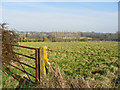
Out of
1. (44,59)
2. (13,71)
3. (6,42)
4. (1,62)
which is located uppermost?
(6,42)

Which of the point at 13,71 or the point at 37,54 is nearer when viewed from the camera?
the point at 37,54

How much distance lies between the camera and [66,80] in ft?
5.38

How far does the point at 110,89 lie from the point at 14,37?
557 centimetres

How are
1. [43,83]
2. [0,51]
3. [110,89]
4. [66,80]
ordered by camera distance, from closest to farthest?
[110,89] → [66,80] → [43,83] → [0,51]

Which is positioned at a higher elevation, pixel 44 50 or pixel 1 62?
pixel 44 50

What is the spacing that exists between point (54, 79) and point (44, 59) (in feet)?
7.33

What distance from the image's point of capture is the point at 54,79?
172cm

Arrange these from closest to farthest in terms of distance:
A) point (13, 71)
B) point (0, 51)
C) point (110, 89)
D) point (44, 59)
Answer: point (110, 89)
point (44, 59)
point (0, 51)
point (13, 71)

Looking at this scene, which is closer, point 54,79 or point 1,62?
point 54,79

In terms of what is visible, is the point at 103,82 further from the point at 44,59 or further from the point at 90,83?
the point at 44,59

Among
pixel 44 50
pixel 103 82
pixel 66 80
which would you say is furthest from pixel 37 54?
pixel 103 82

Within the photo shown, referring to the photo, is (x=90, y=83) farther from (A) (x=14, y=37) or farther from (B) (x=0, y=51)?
(A) (x=14, y=37)

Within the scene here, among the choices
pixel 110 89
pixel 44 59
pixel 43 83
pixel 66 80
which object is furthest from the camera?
pixel 44 59

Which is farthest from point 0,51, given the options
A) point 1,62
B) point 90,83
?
point 90,83
